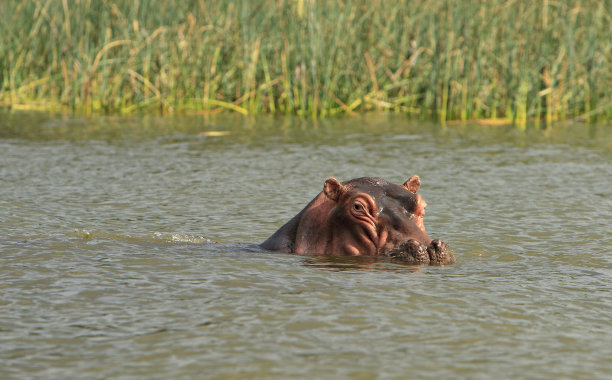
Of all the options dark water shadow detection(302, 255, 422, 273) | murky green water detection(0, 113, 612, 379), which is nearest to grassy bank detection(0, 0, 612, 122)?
murky green water detection(0, 113, 612, 379)

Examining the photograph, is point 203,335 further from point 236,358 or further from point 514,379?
point 514,379

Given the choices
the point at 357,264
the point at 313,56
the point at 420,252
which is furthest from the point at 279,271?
the point at 313,56

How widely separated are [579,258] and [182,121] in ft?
25.9

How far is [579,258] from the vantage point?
6.25 metres

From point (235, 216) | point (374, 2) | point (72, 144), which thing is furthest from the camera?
point (374, 2)

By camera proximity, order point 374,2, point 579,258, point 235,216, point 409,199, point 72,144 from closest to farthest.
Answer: point 409,199
point 579,258
point 235,216
point 72,144
point 374,2

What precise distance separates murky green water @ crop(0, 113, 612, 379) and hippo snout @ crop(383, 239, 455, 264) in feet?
0.27

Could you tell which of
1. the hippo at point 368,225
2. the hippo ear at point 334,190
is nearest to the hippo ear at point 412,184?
the hippo at point 368,225

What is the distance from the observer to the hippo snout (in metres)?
5.64

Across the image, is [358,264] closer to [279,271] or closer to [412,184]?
[279,271]

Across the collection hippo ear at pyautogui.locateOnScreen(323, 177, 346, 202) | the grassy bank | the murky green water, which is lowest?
the murky green water

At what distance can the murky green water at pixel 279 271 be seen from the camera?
4031 mm

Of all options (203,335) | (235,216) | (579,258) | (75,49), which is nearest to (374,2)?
(75,49)

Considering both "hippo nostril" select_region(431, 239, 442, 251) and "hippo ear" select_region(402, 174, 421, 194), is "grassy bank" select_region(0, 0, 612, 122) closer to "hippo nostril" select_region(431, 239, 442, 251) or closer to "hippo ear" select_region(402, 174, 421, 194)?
"hippo ear" select_region(402, 174, 421, 194)
